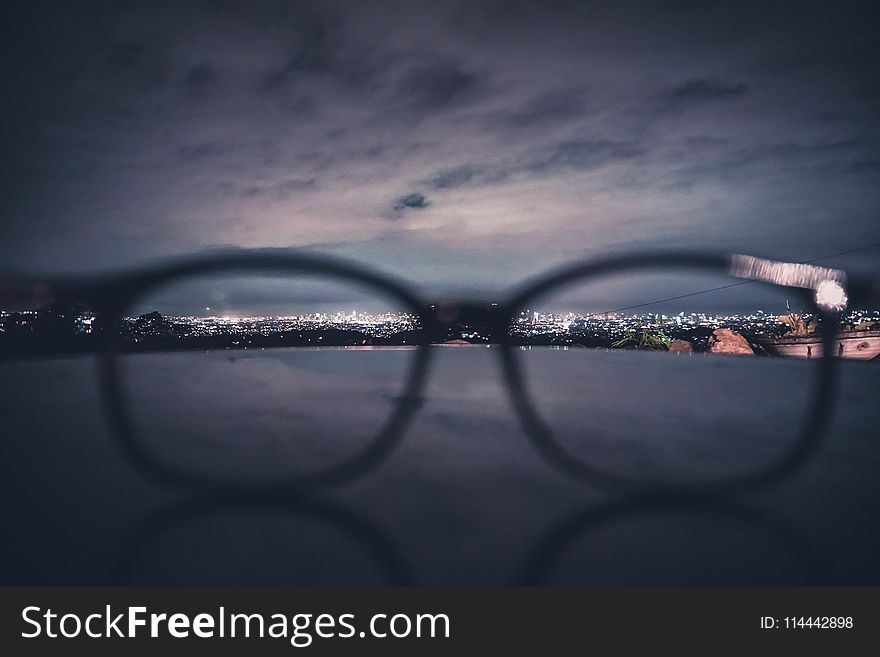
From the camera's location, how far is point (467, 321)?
3.99 feet

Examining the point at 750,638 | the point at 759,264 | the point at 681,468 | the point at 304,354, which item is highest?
the point at 304,354

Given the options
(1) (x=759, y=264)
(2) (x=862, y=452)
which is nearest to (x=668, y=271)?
(1) (x=759, y=264)

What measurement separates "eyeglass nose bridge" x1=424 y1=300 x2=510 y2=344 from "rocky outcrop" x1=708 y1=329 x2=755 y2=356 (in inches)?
82.4

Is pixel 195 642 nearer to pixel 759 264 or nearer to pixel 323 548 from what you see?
pixel 323 548

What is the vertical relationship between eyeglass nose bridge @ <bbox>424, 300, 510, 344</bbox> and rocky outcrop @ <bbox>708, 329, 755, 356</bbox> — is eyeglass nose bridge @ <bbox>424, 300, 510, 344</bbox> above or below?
below

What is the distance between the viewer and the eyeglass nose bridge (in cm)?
113

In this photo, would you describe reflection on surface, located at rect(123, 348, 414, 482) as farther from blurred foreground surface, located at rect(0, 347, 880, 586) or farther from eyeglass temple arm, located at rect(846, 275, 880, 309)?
eyeglass temple arm, located at rect(846, 275, 880, 309)

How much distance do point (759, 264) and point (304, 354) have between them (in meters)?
1.65

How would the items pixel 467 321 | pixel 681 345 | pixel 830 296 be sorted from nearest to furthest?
pixel 830 296, pixel 467 321, pixel 681 345

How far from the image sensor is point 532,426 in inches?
29.7

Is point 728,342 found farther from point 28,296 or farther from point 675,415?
point 28,296

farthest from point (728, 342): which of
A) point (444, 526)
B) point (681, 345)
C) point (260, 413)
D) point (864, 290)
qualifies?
point (444, 526)

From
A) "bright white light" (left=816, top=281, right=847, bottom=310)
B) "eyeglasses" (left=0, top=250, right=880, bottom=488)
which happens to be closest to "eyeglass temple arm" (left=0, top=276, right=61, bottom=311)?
"eyeglasses" (left=0, top=250, right=880, bottom=488)

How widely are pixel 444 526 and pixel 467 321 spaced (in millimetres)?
816
